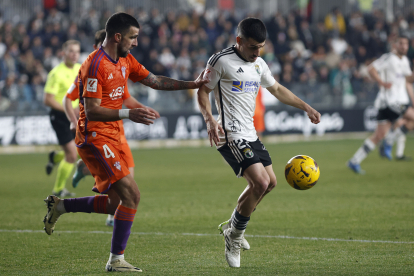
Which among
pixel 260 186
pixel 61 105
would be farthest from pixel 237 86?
pixel 61 105

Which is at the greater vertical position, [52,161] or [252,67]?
[252,67]

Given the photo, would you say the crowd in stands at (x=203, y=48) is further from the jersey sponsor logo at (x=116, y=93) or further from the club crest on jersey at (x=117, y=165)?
the club crest on jersey at (x=117, y=165)

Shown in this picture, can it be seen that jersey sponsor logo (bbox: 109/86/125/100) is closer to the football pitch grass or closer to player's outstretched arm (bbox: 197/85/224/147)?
player's outstretched arm (bbox: 197/85/224/147)

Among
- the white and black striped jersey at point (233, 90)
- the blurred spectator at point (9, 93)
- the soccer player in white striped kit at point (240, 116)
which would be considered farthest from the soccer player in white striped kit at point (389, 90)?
the blurred spectator at point (9, 93)

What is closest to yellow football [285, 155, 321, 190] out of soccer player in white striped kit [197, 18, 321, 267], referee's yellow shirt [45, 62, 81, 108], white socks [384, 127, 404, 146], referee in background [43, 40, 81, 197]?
soccer player in white striped kit [197, 18, 321, 267]

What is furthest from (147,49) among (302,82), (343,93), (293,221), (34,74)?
(293,221)

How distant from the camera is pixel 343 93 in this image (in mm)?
22594

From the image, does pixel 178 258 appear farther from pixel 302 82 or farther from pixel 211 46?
pixel 211 46

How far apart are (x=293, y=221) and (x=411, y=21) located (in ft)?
74.1

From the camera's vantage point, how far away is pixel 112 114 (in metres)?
4.91

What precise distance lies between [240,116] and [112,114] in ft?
4.60

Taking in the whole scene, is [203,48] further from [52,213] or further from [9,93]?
[52,213]

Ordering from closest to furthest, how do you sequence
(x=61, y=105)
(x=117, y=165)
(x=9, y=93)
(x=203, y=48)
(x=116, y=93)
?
(x=117, y=165)
(x=116, y=93)
(x=61, y=105)
(x=9, y=93)
(x=203, y=48)

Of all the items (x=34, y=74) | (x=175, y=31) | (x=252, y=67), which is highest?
(x=252, y=67)
